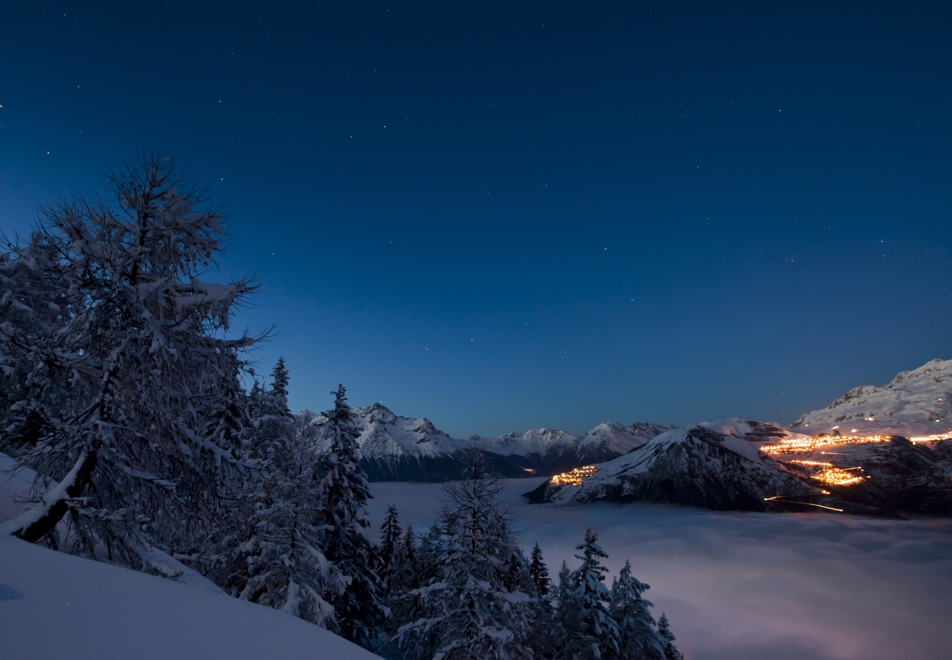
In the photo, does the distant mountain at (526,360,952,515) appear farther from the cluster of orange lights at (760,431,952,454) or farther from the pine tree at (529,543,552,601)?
the pine tree at (529,543,552,601)

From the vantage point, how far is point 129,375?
20.0 feet

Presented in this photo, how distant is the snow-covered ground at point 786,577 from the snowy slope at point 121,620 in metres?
99.4

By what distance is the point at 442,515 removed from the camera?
16.0 meters

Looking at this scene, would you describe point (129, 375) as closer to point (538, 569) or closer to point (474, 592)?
point (474, 592)

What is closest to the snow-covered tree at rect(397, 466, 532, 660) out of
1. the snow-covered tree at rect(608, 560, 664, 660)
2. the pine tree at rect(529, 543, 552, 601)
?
the snow-covered tree at rect(608, 560, 664, 660)

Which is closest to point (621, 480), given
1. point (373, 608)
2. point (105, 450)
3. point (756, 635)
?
point (756, 635)

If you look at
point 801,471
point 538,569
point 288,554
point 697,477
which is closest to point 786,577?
point 697,477

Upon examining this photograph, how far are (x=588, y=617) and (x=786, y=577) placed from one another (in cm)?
15079

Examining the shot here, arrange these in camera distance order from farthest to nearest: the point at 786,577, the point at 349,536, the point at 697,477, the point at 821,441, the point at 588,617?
the point at 821,441 < the point at 697,477 < the point at 786,577 < the point at 588,617 < the point at 349,536

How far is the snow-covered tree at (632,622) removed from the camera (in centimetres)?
2522

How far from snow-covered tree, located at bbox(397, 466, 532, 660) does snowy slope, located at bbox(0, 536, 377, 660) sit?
10.6 metres

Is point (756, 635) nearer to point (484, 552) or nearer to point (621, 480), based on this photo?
point (621, 480)

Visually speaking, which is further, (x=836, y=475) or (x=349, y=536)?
(x=836, y=475)

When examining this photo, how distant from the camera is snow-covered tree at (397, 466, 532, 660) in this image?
527 inches
